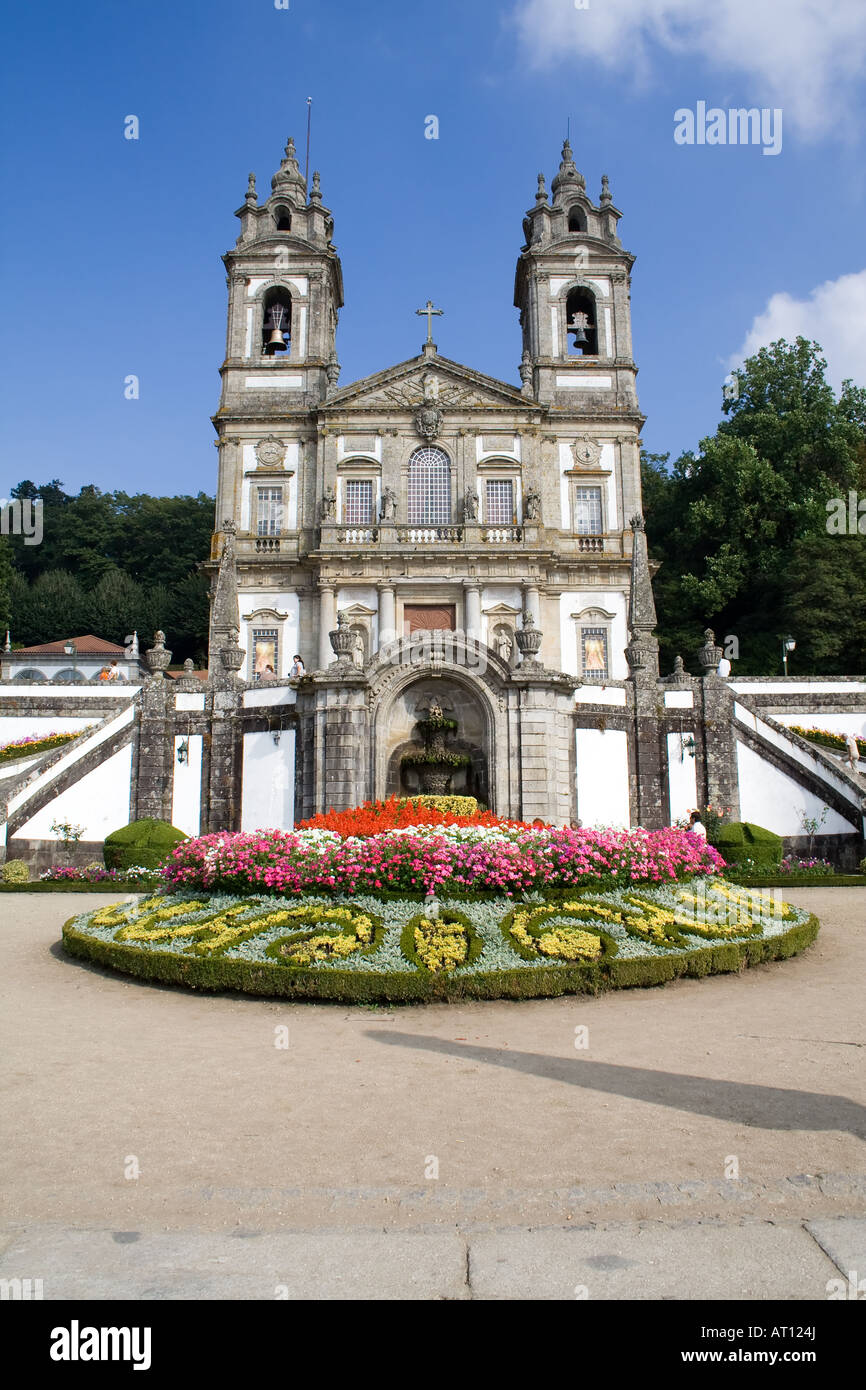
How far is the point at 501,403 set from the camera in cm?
3859

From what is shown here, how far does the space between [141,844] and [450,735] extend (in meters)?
6.78

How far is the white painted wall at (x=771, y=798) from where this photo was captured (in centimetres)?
2170

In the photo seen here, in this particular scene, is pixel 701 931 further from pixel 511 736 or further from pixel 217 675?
pixel 217 675

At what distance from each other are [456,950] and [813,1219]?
539 cm

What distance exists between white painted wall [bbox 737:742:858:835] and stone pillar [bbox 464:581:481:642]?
49.5ft

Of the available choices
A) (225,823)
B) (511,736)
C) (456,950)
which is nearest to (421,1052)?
(456,950)

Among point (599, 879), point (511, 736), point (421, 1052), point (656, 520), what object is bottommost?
point (421, 1052)

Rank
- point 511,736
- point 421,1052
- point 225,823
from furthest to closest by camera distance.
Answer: point 225,823 → point 511,736 → point 421,1052

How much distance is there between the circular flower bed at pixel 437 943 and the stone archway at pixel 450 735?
858 cm

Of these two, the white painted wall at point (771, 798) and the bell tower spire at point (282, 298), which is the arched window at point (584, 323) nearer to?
the bell tower spire at point (282, 298)

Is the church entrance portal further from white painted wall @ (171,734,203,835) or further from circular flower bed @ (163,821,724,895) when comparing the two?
circular flower bed @ (163,821,724,895)

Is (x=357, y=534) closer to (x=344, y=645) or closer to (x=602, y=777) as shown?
(x=344, y=645)

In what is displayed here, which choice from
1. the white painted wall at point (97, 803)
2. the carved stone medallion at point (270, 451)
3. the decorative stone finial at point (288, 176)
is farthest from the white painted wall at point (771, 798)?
the decorative stone finial at point (288, 176)

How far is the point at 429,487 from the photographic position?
38.4 meters
